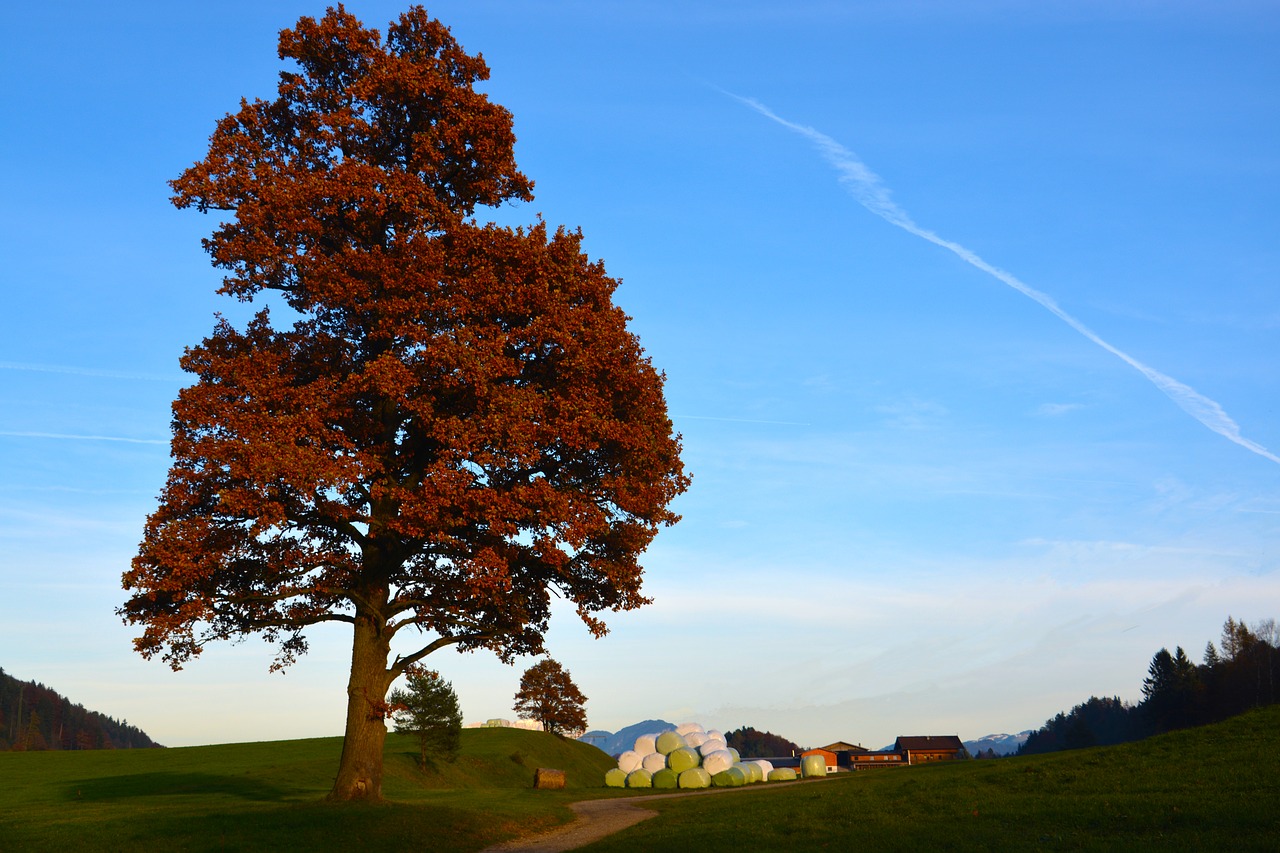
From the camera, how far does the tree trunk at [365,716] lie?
25625mm

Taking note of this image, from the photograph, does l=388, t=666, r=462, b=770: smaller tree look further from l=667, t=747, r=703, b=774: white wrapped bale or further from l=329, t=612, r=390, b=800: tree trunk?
l=329, t=612, r=390, b=800: tree trunk

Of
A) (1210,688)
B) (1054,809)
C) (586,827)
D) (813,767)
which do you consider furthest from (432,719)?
(1210,688)

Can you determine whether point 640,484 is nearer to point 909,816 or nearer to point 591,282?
point 591,282

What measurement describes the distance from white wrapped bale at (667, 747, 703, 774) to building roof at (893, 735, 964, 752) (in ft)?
391

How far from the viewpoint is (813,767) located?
7494 cm

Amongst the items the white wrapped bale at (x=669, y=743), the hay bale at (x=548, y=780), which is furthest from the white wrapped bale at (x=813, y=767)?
the hay bale at (x=548, y=780)

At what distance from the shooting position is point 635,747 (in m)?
66.7

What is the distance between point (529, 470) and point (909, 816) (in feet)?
46.0

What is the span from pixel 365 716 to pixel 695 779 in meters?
35.8

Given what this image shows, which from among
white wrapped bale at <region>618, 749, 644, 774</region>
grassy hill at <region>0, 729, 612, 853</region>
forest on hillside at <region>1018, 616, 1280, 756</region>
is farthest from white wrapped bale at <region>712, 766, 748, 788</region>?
forest on hillside at <region>1018, 616, 1280, 756</region>

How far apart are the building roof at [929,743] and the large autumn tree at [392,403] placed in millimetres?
154330

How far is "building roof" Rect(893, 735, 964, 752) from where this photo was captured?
16412cm

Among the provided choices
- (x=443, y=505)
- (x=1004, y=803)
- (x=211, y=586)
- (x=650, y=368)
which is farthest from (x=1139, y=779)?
(x=211, y=586)

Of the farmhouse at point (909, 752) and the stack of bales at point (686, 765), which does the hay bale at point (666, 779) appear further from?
the farmhouse at point (909, 752)
